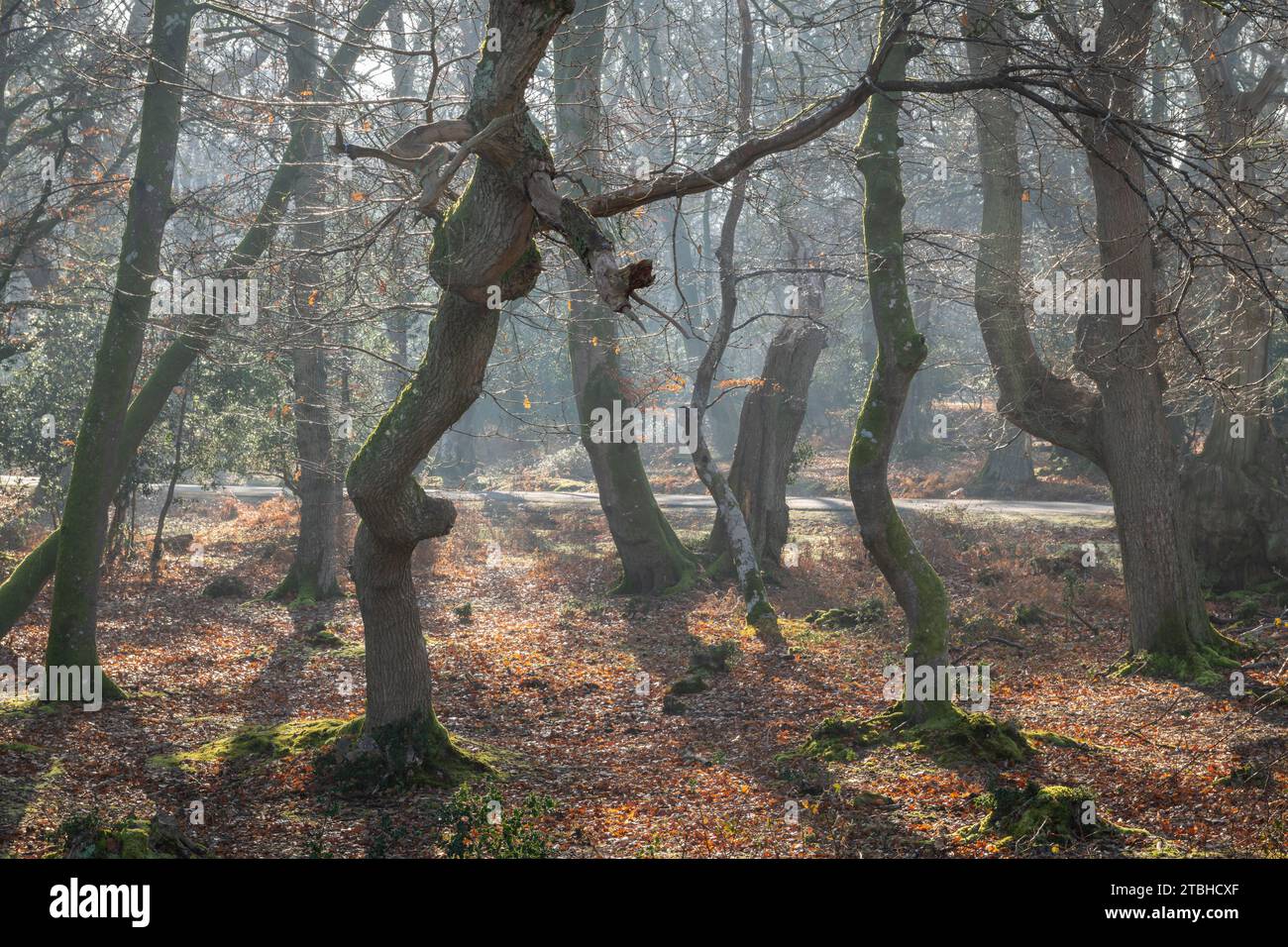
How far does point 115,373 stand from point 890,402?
8004 mm

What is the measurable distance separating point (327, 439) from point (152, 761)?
385 inches

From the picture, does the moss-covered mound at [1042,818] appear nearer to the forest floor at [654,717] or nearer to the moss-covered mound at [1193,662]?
the forest floor at [654,717]

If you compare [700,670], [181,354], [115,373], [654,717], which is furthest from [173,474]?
[654,717]

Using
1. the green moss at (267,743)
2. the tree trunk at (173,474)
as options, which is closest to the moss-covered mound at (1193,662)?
the green moss at (267,743)

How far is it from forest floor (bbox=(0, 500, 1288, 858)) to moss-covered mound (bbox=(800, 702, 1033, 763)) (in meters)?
0.19

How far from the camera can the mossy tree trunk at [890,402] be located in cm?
933

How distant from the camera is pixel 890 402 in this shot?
999 centimetres

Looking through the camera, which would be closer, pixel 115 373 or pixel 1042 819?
pixel 1042 819

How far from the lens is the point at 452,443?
148ft

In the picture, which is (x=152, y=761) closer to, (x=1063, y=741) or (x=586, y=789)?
(x=586, y=789)

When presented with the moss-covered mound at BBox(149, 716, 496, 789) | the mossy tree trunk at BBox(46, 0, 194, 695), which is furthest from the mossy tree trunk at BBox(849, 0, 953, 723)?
the mossy tree trunk at BBox(46, 0, 194, 695)

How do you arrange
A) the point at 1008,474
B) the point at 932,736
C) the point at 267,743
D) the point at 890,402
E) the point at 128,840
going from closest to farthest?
the point at 128,840, the point at 932,736, the point at 267,743, the point at 890,402, the point at 1008,474

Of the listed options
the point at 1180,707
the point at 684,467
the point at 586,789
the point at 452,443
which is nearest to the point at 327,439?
the point at 586,789

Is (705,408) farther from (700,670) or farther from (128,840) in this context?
(128,840)
